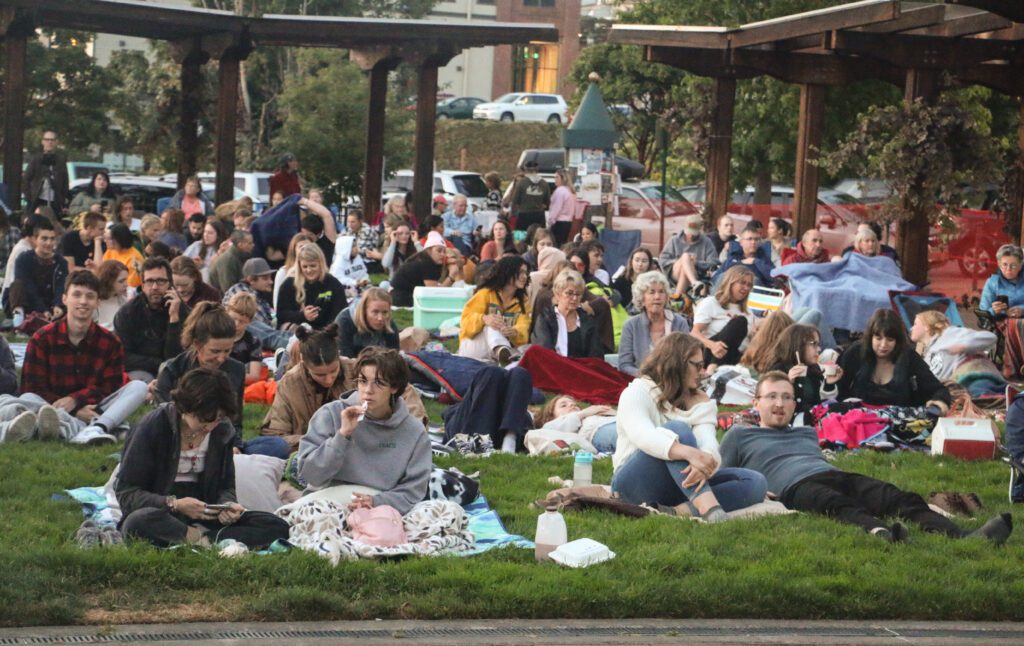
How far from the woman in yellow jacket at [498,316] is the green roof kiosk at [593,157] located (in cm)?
1013

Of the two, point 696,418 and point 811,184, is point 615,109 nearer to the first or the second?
point 811,184

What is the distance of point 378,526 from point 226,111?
16991 millimetres

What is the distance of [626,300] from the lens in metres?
17.9

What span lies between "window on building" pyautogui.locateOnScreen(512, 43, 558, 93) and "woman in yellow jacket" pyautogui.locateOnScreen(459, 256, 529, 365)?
60277 mm

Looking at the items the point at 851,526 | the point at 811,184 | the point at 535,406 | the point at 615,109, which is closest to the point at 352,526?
the point at 851,526

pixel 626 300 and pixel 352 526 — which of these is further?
pixel 626 300

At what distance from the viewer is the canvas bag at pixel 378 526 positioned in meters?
7.86

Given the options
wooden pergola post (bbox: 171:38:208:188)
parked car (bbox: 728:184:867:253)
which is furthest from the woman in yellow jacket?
wooden pergola post (bbox: 171:38:208:188)

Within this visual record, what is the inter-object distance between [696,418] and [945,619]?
1.86 meters

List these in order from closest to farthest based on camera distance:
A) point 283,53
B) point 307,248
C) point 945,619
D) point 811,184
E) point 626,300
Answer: point 945,619, point 307,248, point 626,300, point 811,184, point 283,53

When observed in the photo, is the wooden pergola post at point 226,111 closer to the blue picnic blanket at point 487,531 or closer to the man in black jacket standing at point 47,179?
the man in black jacket standing at point 47,179

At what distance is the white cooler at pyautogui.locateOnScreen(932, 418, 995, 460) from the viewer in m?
11.1

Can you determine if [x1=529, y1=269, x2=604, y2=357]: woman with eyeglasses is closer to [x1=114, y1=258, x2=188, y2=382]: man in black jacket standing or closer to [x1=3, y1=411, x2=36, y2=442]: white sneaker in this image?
[x1=114, y1=258, x2=188, y2=382]: man in black jacket standing

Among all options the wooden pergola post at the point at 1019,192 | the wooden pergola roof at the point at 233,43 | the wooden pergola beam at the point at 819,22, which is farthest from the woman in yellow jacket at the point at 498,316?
the wooden pergola roof at the point at 233,43
